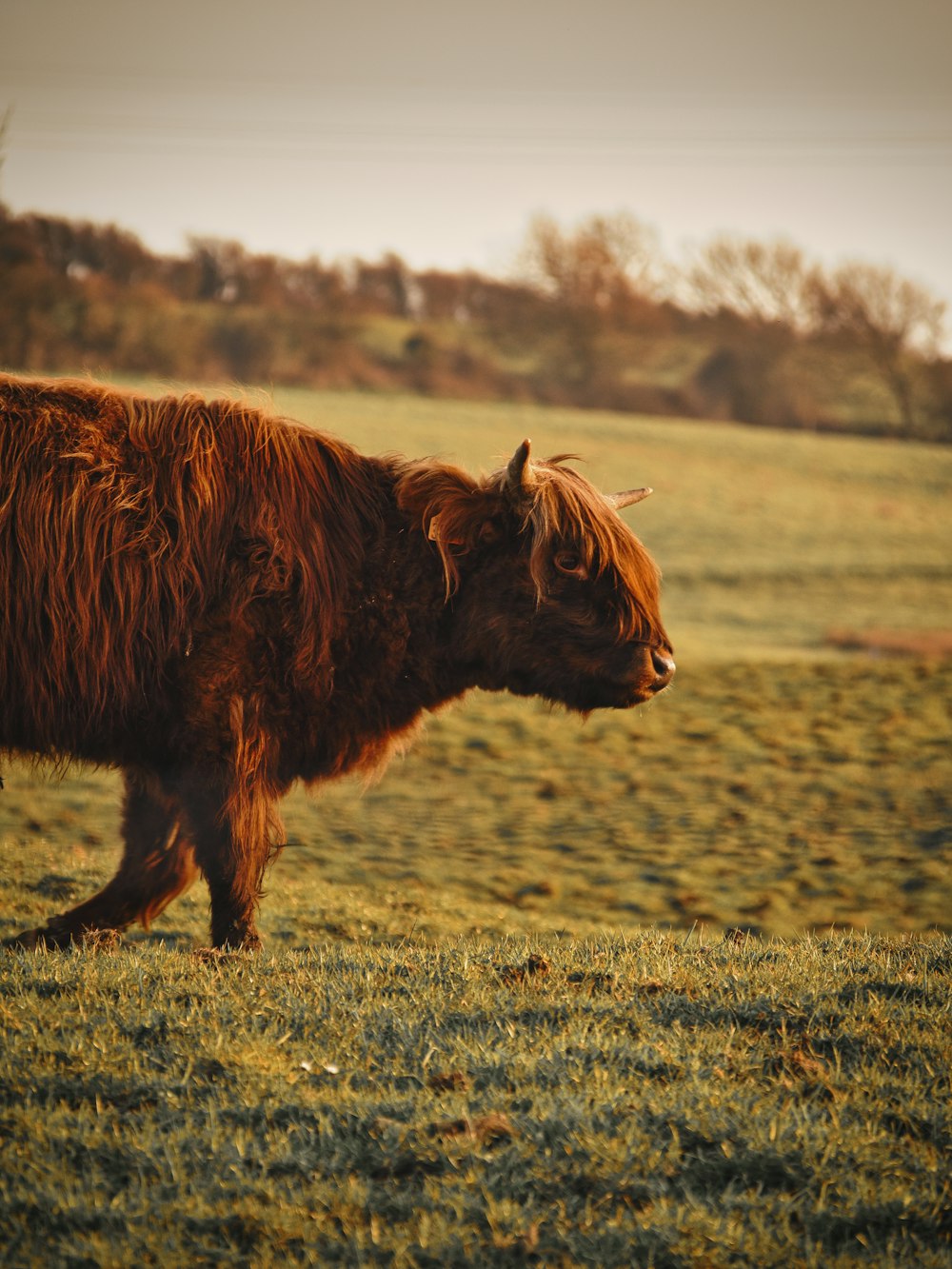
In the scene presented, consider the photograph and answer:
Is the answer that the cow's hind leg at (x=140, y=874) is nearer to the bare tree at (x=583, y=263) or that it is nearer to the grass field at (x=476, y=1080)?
the grass field at (x=476, y=1080)

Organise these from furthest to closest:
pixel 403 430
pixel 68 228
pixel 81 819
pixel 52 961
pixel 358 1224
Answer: pixel 68 228 < pixel 403 430 < pixel 81 819 < pixel 52 961 < pixel 358 1224

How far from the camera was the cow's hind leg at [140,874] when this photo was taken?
19.9ft

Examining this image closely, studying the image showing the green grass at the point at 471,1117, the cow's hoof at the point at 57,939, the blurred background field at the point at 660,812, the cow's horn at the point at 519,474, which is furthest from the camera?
the blurred background field at the point at 660,812

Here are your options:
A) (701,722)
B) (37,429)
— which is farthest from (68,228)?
(37,429)

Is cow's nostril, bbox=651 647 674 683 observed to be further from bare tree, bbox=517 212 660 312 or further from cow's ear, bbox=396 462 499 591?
bare tree, bbox=517 212 660 312

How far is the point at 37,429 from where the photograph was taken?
216 inches

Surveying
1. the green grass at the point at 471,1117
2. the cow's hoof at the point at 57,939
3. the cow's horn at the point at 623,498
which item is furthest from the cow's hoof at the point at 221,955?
the cow's horn at the point at 623,498

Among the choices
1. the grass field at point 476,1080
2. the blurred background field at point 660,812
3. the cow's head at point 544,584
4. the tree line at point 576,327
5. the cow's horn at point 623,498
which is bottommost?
the blurred background field at point 660,812

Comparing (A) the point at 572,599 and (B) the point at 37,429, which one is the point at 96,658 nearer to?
(B) the point at 37,429

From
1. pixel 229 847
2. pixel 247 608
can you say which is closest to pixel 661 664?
pixel 247 608

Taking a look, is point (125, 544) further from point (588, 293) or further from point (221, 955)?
point (588, 293)

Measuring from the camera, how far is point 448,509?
20.3ft

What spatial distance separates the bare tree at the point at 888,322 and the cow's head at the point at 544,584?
5244 cm

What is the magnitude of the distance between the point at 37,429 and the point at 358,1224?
3815 millimetres
